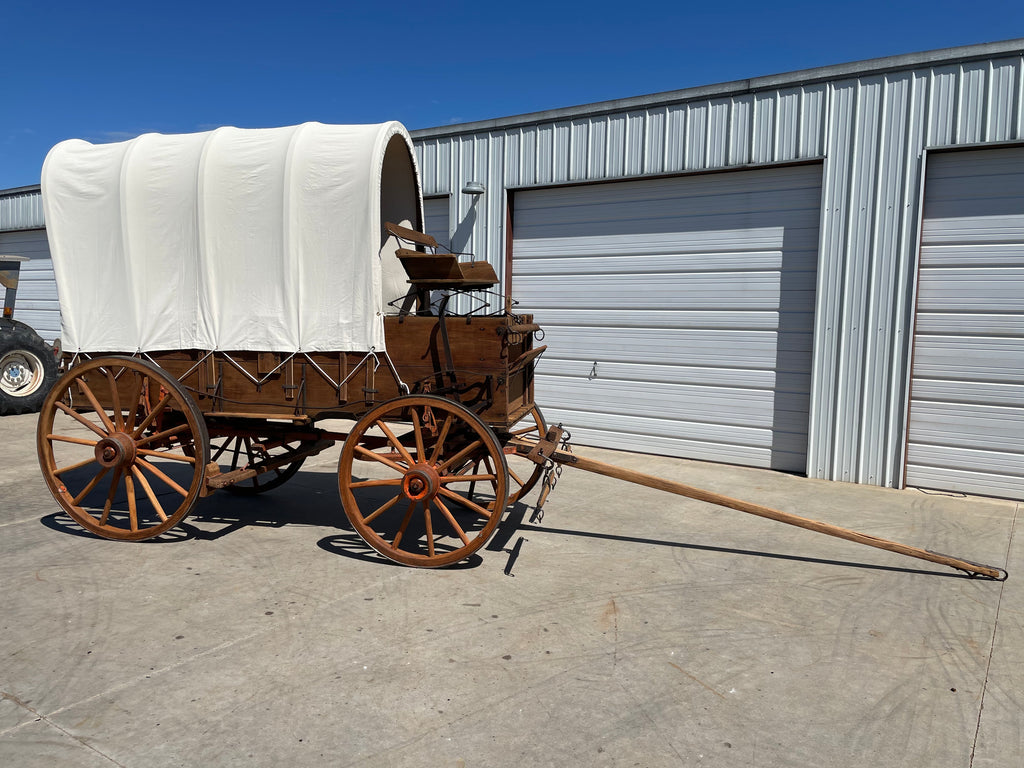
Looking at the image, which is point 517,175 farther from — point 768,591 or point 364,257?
point 768,591

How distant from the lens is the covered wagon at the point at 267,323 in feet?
16.2

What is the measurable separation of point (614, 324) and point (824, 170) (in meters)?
2.84

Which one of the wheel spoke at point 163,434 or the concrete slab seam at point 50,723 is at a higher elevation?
the wheel spoke at point 163,434

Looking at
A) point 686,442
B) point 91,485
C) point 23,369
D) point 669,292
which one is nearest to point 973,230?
point 669,292

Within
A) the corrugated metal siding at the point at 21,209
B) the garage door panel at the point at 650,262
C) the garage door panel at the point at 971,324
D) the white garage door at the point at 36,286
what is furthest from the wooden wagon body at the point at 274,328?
the corrugated metal siding at the point at 21,209

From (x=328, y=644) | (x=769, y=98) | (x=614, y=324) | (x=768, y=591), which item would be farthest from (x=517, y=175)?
(x=328, y=644)

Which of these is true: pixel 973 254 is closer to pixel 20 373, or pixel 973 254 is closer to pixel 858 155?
pixel 858 155

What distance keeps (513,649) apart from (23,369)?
11501 millimetres

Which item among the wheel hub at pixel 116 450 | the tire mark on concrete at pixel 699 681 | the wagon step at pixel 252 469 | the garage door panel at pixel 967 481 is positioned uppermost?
the wheel hub at pixel 116 450

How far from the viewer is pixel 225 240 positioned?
5.23 metres

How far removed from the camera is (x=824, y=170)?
770 centimetres

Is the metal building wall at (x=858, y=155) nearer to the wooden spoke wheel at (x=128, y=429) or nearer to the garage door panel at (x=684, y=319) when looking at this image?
the garage door panel at (x=684, y=319)

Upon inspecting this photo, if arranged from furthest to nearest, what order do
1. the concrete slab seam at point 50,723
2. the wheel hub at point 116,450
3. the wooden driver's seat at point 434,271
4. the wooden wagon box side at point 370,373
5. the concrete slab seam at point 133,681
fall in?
the wheel hub at point 116,450, the wooden wagon box side at point 370,373, the wooden driver's seat at point 434,271, the concrete slab seam at point 133,681, the concrete slab seam at point 50,723

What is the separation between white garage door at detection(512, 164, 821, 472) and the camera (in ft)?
26.8
